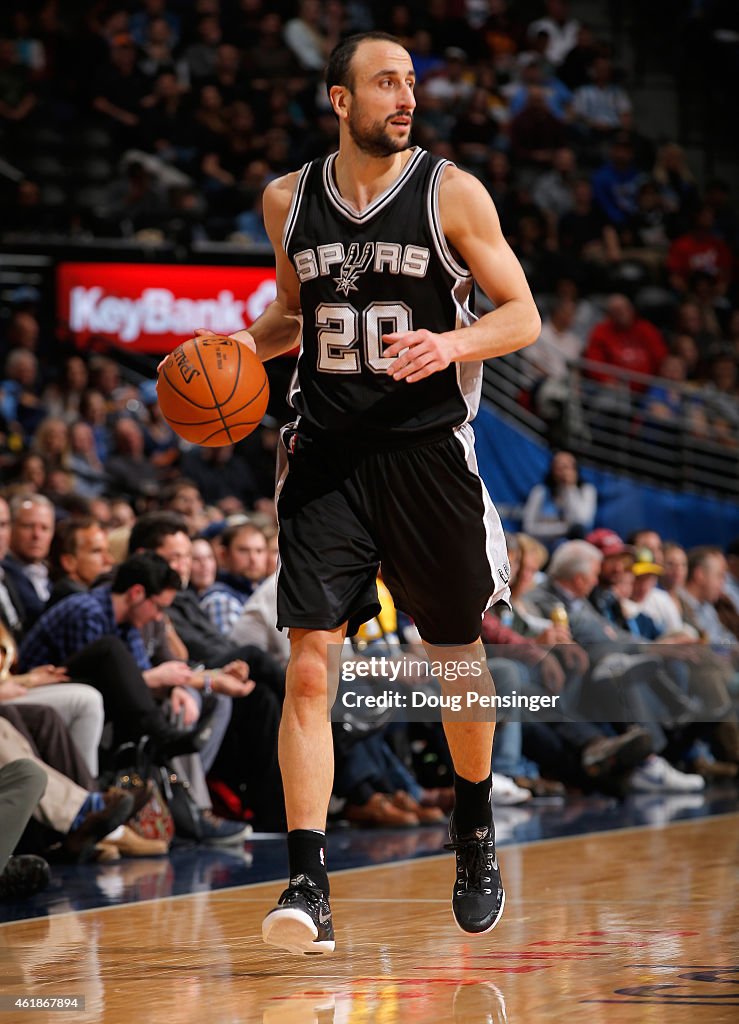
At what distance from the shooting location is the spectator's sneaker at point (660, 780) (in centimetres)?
902

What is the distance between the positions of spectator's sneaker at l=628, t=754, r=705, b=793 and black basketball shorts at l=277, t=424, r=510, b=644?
5.26 meters

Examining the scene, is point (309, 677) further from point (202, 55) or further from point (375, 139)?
point (202, 55)

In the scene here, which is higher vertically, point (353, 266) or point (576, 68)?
point (576, 68)

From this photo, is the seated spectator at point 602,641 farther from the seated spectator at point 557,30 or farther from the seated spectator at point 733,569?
the seated spectator at point 557,30

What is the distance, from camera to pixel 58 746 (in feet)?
19.2

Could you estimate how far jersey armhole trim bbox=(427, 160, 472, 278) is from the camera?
12.9 ft

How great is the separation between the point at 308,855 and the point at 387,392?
1106 mm

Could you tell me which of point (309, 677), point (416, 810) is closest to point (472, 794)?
point (309, 677)

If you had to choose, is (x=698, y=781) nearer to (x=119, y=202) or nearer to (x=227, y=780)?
(x=227, y=780)

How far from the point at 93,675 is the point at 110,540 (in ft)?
5.02

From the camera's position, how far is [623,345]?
1407cm

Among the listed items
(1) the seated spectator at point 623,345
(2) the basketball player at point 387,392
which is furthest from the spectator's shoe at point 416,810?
(1) the seated spectator at point 623,345

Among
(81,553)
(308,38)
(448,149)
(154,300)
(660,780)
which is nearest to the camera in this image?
(81,553)

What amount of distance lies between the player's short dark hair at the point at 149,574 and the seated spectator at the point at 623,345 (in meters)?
8.00
